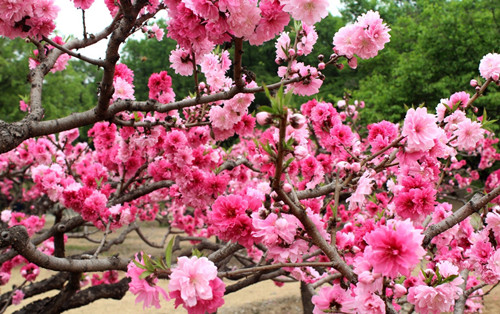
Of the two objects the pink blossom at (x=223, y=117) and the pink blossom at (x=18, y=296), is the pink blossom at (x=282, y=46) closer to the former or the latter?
the pink blossom at (x=223, y=117)

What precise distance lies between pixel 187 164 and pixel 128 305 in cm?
530

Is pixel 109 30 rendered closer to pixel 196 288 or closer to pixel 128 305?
pixel 196 288

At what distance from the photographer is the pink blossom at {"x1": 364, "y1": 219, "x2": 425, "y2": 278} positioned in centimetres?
110

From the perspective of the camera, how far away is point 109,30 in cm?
248

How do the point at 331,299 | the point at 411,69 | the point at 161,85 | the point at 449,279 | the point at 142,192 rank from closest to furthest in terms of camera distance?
the point at 449,279
the point at 331,299
the point at 161,85
the point at 142,192
the point at 411,69

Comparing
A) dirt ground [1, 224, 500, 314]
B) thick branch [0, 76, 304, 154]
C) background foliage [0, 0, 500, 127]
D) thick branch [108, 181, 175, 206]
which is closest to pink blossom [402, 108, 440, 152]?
thick branch [0, 76, 304, 154]

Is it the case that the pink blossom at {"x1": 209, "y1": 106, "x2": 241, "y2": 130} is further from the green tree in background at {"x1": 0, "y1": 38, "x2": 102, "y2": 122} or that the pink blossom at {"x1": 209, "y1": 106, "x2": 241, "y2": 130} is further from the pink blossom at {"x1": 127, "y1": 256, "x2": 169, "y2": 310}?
the green tree in background at {"x1": 0, "y1": 38, "x2": 102, "y2": 122}

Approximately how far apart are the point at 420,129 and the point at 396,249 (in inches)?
23.8

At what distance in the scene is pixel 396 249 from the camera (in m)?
1.12

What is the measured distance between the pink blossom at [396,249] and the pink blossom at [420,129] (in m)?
0.48

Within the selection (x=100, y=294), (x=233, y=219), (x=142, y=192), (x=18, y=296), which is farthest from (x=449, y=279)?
(x=18, y=296)

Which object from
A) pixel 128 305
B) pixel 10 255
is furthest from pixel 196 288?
pixel 128 305

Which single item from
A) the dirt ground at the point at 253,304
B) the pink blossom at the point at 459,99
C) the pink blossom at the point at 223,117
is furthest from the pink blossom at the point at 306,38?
the dirt ground at the point at 253,304

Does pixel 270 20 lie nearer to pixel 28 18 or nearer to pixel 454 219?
pixel 28 18
